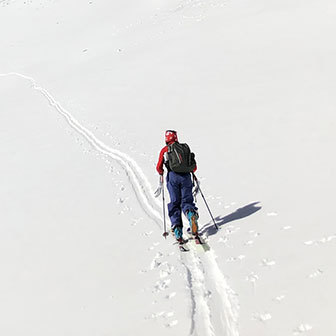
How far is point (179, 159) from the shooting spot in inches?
300

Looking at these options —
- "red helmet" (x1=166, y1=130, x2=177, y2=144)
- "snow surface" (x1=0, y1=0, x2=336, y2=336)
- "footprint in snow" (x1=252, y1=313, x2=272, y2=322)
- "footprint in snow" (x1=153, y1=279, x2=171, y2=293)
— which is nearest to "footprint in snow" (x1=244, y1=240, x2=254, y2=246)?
"snow surface" (x1=0, y1=0, x2=336, y2=336)

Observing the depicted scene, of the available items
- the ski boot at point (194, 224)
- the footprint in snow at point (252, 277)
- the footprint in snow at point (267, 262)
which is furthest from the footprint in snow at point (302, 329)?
the ski boot at point (194, 224)

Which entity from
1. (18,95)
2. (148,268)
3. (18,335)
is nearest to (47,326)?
(18,335)

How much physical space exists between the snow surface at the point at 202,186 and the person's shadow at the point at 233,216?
0.05 m

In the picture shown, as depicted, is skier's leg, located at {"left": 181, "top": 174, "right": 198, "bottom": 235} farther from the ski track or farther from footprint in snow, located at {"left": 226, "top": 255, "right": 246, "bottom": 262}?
footprint in snow, located at {"left": 226, "top": 255, "right": 246, "bottom": 262}

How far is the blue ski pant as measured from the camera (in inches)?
307

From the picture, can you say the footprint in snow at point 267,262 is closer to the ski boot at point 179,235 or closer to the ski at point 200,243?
the ski at point 200,243

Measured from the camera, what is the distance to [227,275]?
6328mm

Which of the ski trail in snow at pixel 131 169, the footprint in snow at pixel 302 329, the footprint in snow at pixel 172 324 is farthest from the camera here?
the ski trail in snow at pixel 131 169

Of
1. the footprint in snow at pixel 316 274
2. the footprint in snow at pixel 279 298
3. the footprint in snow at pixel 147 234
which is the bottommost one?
the footprint in snow at pixel 279 298

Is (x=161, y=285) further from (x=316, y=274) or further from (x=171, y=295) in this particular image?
(x=316, y=274)

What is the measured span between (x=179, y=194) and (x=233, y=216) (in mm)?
1381

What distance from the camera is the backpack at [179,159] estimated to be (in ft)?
25.0

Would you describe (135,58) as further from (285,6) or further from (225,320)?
(225,320)
